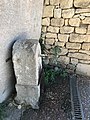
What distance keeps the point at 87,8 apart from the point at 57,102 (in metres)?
1.57

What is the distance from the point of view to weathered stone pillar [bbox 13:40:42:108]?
2096mm

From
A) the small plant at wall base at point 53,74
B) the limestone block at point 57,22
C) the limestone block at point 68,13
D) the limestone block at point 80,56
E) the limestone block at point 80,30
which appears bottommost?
the small plant at wall base at point 53,74

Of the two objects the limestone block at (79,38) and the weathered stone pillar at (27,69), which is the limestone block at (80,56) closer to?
the limestone block at (79,38)

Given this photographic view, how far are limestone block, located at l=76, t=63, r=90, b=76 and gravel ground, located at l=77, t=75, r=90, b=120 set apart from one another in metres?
0.10

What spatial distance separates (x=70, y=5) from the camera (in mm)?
2941

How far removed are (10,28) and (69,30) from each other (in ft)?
4.14

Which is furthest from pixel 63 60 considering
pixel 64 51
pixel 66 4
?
pixel 66 4

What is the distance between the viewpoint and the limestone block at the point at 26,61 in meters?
2.09

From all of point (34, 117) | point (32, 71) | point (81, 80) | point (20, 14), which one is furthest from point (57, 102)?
point (20, 14)

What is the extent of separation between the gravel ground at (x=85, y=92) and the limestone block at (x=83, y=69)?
0.31 ft

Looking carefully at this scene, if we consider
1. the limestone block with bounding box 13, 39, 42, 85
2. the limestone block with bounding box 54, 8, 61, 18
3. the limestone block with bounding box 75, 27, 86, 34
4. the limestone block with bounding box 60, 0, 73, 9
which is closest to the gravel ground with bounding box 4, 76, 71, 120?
the limestone block with bounding box 13, 39, 42, 85

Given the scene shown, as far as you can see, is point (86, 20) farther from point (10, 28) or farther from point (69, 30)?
point (10, 28)

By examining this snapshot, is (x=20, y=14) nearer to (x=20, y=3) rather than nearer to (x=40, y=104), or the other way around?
(x=20, y=3)

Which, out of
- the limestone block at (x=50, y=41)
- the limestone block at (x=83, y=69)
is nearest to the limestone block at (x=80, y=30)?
the limestone block at (x=50, y=41)
